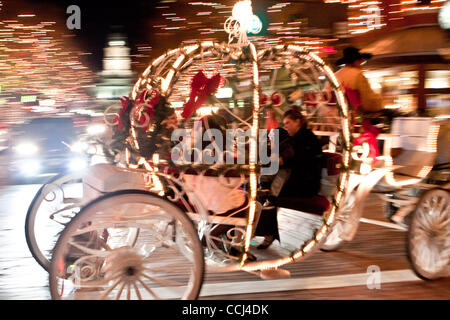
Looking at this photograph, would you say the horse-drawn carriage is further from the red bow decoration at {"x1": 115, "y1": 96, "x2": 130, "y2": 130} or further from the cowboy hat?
the cowboy hat

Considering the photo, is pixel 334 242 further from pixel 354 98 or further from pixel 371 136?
pixel 354 98

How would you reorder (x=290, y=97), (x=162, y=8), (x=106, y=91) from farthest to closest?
(x=106, y=91)
(x=162, y=8)
(x=290, y=97)

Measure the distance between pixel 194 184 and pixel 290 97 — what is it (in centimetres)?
133

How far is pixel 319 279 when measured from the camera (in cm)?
494

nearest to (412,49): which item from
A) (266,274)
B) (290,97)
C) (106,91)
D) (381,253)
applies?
(381,253)

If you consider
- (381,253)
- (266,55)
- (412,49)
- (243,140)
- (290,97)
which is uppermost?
(412,49)

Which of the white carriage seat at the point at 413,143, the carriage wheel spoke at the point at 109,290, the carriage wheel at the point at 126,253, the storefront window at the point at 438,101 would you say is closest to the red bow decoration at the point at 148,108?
the carriage wheel at the point at 126,253

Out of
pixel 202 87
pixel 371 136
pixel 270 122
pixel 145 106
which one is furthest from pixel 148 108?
pixel 371 136

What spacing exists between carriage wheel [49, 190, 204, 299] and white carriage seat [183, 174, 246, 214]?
0.52 m

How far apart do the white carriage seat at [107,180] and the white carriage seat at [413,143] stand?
9.35 ft

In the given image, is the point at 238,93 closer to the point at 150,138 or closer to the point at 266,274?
the point at 150,138

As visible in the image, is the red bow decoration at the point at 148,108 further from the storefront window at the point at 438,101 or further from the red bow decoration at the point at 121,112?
the storefront window at the point at 438,101

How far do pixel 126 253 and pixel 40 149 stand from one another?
956 centimetres
